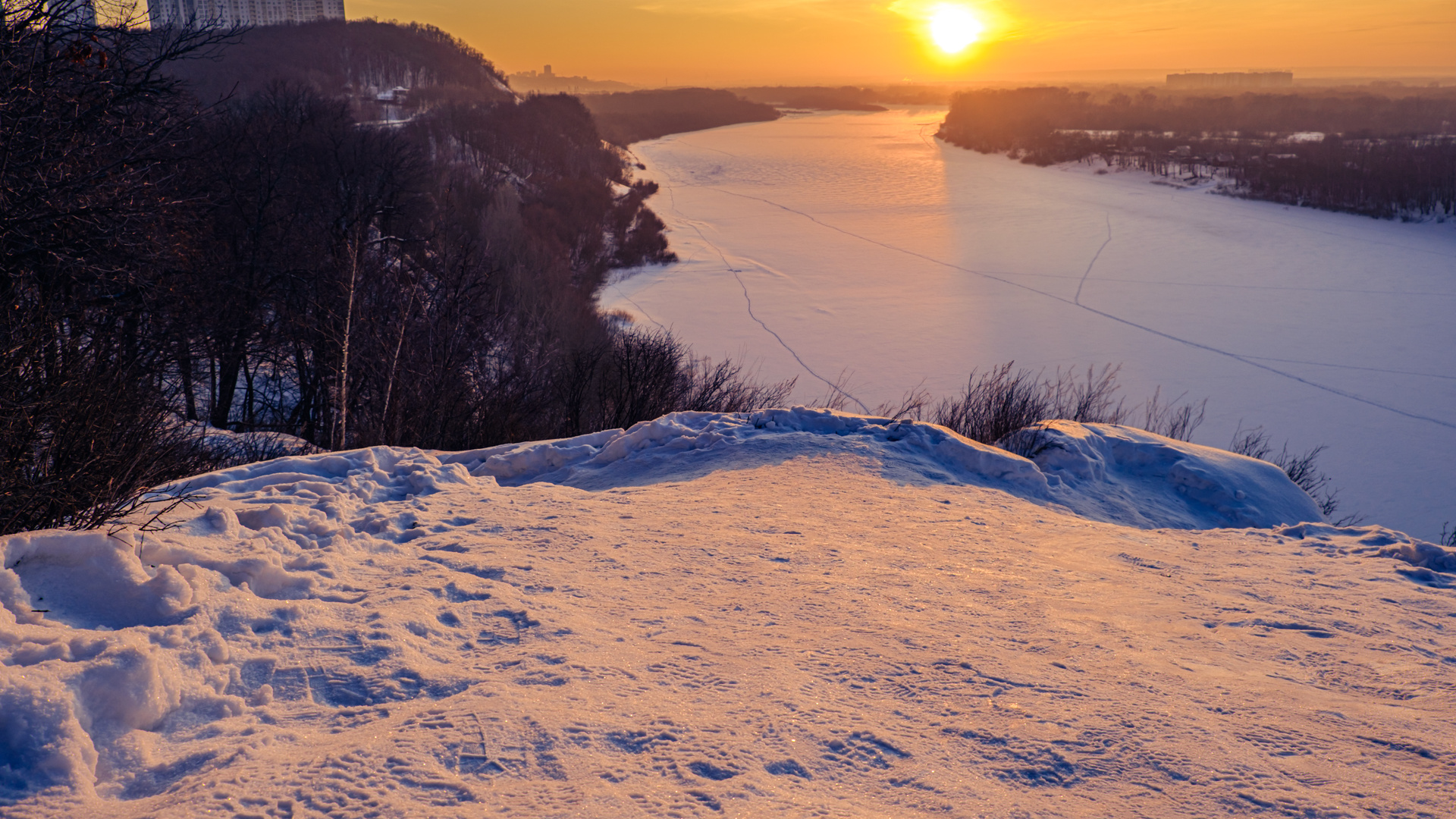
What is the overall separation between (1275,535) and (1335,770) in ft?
15.9

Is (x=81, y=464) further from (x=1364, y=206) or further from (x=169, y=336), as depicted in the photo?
(x=1364, y=206)

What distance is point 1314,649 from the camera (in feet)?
15.8

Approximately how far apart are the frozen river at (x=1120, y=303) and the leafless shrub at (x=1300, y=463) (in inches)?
19.2

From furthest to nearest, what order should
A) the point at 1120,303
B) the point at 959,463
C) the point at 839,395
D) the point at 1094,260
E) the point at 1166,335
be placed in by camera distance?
the point at 1094,260, the point at 1120,303, the point at 1166,335, the point at 839,395, the point at 959,463

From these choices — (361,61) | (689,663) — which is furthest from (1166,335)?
(361,61)

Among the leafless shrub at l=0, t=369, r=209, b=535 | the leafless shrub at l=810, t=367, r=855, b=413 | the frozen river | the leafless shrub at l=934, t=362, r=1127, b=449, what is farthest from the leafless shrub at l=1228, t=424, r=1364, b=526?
the leafless shrub at l=0, t=369, r=209, b=535

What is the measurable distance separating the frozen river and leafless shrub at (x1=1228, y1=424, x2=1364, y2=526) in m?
0.49

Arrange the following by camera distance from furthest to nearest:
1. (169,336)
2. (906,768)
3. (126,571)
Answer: (169,336)
(126,571)
(906,768)

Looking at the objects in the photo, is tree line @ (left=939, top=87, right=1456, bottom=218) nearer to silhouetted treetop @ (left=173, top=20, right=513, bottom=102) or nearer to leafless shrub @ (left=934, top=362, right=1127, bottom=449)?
leafless shrub @ (left=934, top=362, right=1127, bottom=449)

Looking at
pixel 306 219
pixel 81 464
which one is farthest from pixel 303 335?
pixel 81 464

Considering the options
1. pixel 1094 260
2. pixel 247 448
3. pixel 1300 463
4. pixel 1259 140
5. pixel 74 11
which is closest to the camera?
pixel 74 11

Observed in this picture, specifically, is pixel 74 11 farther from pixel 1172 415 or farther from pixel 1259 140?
pixel 1259 140

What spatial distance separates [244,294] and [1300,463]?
25731mm

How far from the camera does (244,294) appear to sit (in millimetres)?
21344
